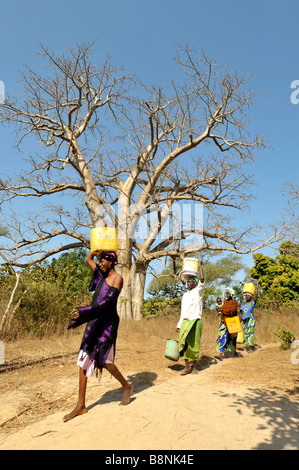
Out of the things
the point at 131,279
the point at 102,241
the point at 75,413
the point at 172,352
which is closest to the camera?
the point at 75,413

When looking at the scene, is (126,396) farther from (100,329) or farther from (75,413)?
(100,329)

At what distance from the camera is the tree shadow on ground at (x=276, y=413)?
3.29 meters

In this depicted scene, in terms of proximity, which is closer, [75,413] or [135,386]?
[75,413]

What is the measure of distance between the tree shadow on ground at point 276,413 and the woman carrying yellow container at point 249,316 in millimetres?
4411

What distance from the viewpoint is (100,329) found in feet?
14.7

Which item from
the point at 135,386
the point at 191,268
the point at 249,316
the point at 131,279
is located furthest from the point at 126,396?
the point at 131,279

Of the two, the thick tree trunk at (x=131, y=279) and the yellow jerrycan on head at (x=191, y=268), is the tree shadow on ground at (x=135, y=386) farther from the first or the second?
the thick tree trunk at (x=131, y=279)

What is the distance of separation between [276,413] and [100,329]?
7.35 ft

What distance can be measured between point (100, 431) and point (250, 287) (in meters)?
6.96

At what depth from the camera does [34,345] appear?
9102 millimetres

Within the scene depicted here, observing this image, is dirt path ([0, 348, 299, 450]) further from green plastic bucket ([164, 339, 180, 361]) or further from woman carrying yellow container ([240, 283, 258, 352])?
woman carrying yellow container ([240, 283, 258, 352])
